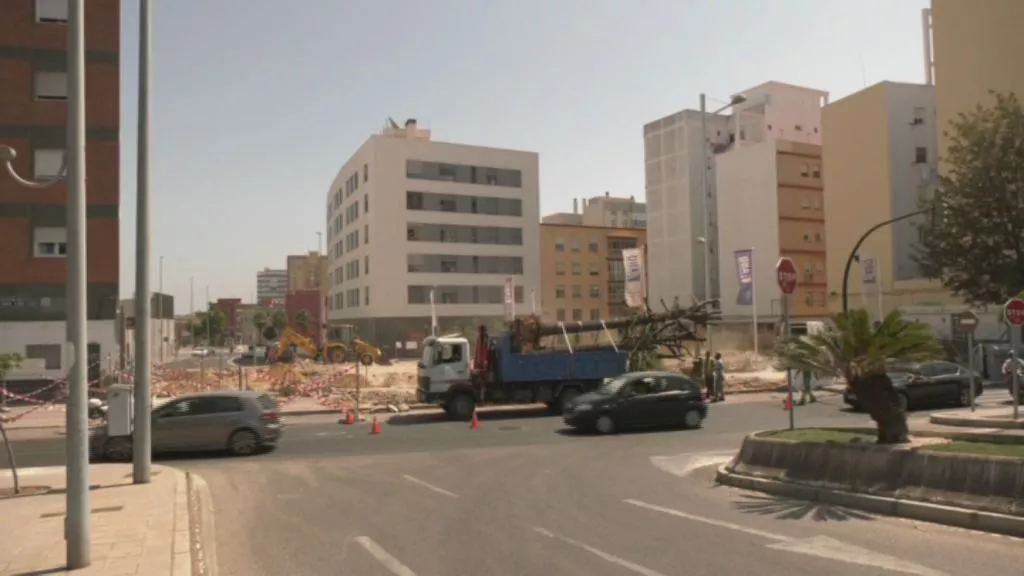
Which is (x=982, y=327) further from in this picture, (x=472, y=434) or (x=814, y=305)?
(x=472, y=434)

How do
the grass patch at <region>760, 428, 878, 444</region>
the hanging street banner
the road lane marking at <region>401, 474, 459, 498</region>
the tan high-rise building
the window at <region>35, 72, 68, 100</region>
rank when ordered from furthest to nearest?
the tan high-rise building → the hanging street banner → the window at <region>35, 72, 68, 100</region> → the road lane marking at <region>401, 474, 459, 498</region> → the grass patch at <region>760, 428, 878, 444</region>

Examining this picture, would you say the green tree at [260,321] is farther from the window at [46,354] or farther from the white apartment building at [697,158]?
the window at [46,354]

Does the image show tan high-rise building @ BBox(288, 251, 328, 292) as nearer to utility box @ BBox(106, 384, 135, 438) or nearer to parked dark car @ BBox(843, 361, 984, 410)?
parked dark car @ BBox(843, 361, 984, 410)

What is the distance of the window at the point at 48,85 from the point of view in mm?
35000

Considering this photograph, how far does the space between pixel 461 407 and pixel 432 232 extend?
157 ft

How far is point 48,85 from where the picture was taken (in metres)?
35.1

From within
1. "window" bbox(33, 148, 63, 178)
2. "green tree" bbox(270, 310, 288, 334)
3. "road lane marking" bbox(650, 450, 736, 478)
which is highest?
"window" bbox(33, 148, 63, 178)

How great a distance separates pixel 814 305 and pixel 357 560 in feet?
231

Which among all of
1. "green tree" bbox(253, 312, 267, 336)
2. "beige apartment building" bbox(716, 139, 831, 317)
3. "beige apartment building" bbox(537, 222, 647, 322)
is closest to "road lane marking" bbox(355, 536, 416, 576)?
"beige apartment building" bbox(716, 139, 831, 317)

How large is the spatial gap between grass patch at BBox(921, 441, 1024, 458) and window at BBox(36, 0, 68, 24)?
124 feet

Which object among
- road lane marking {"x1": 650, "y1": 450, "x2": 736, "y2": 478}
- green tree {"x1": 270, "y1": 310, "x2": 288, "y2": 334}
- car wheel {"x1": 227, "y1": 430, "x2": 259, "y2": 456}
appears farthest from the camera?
green tree {"x1": 270, "y1": 310, "x2": 288, "y2": 334}

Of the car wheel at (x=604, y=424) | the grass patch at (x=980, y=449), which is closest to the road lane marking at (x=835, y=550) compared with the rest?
the grass patch at (x=980, y=449)

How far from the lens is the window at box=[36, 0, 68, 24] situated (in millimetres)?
35219

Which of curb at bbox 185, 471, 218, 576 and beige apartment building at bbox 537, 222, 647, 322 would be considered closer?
curb at bbox 185, 471, 218, 576
